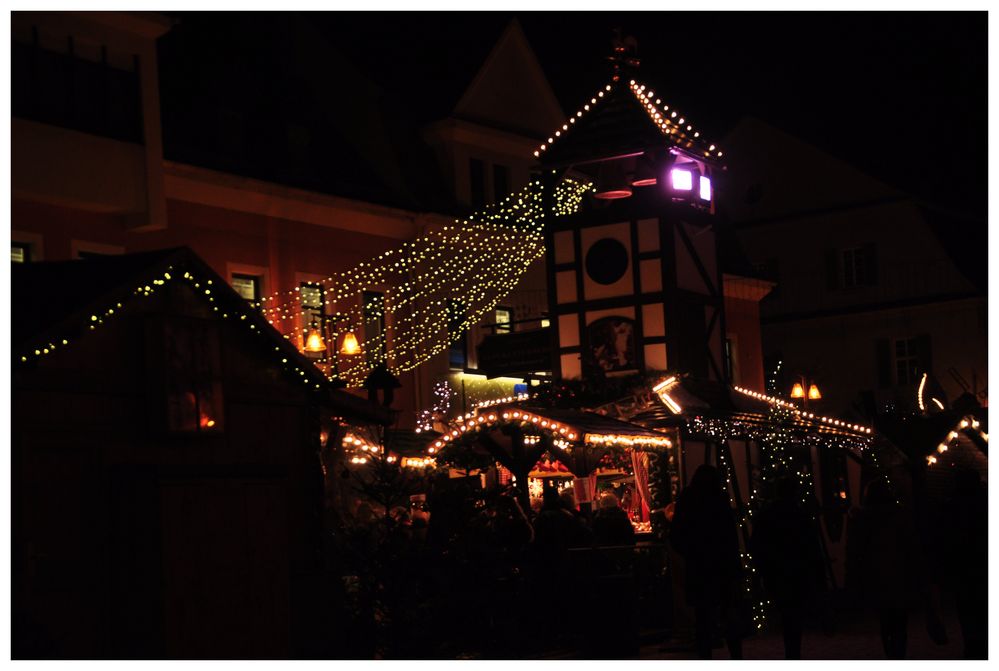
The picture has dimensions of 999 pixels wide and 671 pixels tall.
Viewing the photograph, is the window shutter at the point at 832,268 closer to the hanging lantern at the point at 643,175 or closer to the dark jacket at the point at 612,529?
the hanging lantern at the point at 643,175

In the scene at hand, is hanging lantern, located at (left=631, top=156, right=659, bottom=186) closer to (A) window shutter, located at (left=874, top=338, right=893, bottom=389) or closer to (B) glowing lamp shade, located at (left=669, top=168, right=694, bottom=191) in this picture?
(B) glowing lamp shade, located at (left=669, top=168, right=694, bottom=191)

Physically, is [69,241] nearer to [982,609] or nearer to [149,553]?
[149,553]

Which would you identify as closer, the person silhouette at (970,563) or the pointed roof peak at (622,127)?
the person silhouette at (970,563)

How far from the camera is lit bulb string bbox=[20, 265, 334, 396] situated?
11836 mm

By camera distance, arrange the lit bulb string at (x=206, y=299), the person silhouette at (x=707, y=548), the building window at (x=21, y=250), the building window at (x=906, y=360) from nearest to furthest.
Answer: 1. the lit bulb string at (x=206, y=299)
2. the person silhouette at (x=707, y=548)
3. the building window at (x=21, y=250)
4. the building window at (x=906, y=360)

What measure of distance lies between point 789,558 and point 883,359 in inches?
1178

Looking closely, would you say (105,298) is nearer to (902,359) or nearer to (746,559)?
(746,559)

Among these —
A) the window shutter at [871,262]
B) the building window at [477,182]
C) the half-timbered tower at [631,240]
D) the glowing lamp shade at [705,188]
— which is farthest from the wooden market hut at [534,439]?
the window shutter at [871,262]

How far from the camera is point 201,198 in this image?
83.0 feet

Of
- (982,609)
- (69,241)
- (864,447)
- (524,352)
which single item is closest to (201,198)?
(69,241)

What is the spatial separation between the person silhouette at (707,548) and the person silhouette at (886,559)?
3.79ft

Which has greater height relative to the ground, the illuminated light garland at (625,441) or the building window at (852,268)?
the building window at (852,268)

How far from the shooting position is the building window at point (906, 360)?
41312 millimetres

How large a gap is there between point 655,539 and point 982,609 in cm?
675
